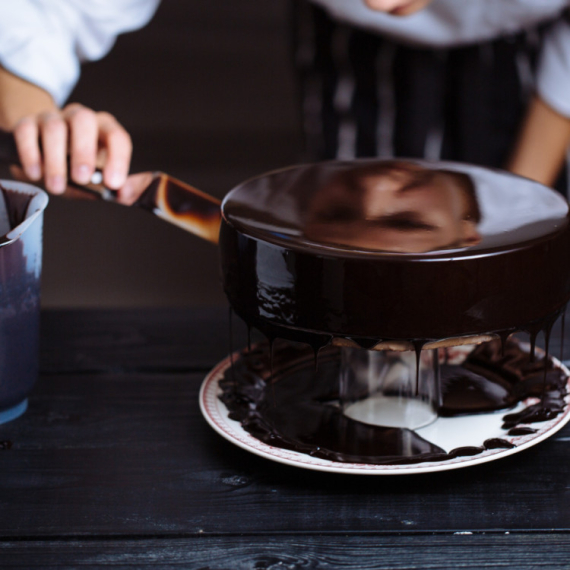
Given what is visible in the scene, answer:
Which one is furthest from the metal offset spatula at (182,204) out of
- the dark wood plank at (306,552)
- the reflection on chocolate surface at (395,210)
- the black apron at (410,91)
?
the black apron at (410,91)

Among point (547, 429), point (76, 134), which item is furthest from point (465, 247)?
point (76, 134)

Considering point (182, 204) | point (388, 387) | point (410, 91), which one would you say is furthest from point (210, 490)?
point (410, 91)

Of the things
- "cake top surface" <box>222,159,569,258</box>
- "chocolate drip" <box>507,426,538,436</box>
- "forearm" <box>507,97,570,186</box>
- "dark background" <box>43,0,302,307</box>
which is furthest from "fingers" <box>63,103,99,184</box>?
"dark background" <box>43,0,302,307</box>

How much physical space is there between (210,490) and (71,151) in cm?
42

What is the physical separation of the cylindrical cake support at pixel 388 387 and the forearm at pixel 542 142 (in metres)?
0.70

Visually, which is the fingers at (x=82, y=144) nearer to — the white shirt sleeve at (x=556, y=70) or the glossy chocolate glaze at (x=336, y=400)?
the glossy chocolate glaze at (x=336, y=400)

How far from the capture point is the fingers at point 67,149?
79 cm

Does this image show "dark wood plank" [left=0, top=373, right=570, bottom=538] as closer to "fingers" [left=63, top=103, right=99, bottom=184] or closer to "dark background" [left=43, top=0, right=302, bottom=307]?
"fingers" [left=63, top=103, right=99, bottom=184]

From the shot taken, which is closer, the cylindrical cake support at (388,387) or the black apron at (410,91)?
the cylindrical cake support at (388,387)

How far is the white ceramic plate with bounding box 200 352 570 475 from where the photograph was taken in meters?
0.56

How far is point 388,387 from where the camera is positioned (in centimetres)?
70

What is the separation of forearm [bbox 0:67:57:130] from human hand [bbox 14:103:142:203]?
222 mm

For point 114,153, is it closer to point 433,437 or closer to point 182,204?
point 182,204

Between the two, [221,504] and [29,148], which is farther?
[29,148]
